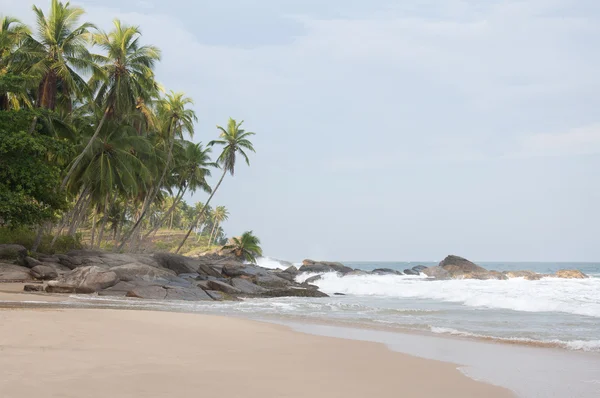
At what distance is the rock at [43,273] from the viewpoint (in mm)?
18547

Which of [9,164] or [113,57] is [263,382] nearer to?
[9,164]

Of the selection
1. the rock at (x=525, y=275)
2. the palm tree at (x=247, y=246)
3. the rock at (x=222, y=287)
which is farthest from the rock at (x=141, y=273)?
the rock at (x=525, y=275)

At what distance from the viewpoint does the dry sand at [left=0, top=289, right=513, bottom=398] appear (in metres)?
4.68

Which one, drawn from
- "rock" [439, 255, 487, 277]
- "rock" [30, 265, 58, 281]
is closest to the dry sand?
"rock" [30, 265, 58, 281]

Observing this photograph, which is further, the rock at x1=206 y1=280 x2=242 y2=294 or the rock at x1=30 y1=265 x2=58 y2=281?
the rock at x1=206 y1=280 x2=242 y2=294

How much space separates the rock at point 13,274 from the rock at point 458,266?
31332mm

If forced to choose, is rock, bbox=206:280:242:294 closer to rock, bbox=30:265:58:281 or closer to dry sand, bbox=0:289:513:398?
rock, bbox=30:265:58:281

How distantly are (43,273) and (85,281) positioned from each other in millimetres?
2763

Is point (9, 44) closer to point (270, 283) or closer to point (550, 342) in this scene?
point (270, 283)

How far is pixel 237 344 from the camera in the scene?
25.3ft

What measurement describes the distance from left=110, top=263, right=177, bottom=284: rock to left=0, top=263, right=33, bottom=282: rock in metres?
2.86

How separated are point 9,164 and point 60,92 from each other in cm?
901

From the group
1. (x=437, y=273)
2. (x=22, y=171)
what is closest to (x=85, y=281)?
(x=22, y=171)

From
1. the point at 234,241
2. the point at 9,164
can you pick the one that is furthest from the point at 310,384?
the point at 234,241
